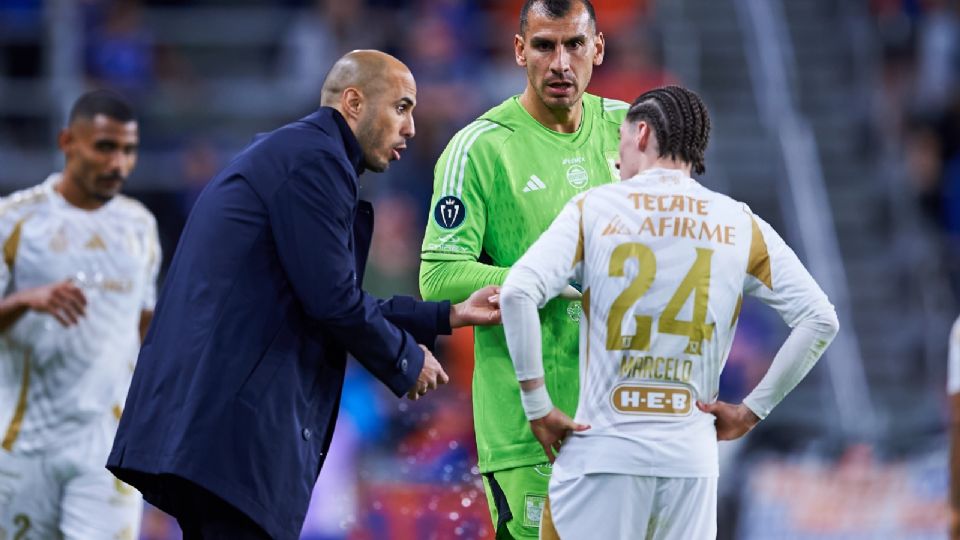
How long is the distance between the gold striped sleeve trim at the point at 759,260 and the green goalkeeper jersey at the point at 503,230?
869 mm

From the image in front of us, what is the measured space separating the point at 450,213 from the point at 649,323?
1.15 m

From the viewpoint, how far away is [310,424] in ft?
18.0

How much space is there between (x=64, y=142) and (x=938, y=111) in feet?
29.7

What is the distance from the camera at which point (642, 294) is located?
5.13m

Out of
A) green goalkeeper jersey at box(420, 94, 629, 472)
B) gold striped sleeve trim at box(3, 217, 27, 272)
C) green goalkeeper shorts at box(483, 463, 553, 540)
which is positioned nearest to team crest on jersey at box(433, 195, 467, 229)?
green goalkeeper jersey at box(420, 94, 629, 472)

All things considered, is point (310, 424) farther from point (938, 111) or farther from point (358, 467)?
point (938, 111)

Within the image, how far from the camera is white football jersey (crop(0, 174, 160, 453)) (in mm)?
7555

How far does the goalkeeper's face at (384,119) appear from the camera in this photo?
568cm

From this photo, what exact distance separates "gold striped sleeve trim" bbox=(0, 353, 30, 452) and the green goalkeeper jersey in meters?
2.48

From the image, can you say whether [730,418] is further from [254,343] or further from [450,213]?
[254,343]

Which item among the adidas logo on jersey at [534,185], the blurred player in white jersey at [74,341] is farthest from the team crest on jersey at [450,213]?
the blurred player in white jersey at [74,341]

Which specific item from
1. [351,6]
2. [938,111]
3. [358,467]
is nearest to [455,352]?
[358,467]

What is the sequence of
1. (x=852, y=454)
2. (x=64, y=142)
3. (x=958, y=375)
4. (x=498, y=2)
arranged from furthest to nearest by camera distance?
(x=498, y=2) < (x=852, y=454) < (x=64, y=142) < (x=958, y=375)

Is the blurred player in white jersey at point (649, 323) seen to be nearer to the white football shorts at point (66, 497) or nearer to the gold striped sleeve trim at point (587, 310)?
the gold striped sleeve trim at point (587, 310)
